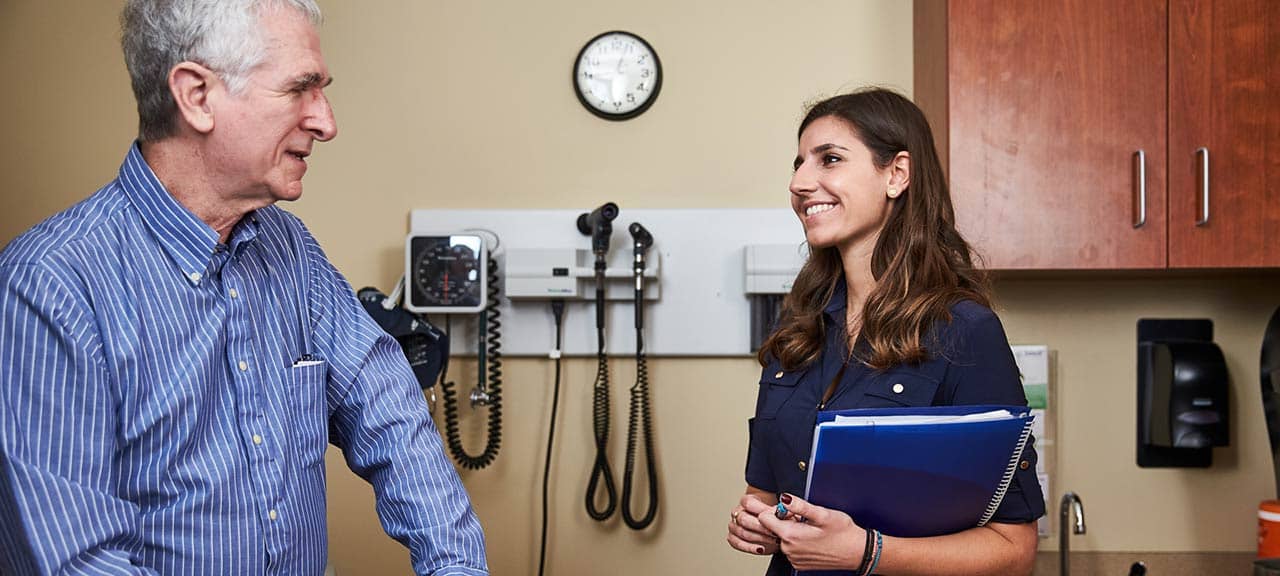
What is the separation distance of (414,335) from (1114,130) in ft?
4.79

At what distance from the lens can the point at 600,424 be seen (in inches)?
95.0

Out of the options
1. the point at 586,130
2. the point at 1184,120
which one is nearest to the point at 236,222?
the point at 586,130

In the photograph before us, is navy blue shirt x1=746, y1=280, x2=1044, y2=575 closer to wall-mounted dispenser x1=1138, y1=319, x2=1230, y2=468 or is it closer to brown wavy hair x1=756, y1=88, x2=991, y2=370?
brown wavy hair x1=756, y1=88, x2=991, y2=370

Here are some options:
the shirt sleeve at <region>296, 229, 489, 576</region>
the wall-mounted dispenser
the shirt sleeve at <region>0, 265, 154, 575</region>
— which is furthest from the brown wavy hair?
the wall-mounted dispenser

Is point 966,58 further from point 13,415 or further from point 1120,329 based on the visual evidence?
point 13,415

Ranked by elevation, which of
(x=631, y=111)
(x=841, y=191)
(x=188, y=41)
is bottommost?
(x=841, y=191)

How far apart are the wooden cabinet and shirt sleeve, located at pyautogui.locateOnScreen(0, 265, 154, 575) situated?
1623 mm

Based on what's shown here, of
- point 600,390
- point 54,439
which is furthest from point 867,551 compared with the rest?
point 600,390

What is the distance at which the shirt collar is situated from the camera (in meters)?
1.22

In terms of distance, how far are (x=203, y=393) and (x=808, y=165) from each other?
90 cm

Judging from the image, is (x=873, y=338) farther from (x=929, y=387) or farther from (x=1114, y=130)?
(x=1114, y=130)

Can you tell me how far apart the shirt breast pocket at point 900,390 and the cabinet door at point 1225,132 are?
977 millimetres

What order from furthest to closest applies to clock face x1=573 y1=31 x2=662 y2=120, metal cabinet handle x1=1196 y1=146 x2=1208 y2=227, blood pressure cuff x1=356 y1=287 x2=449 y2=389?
clock face x1=573 y1=31 x2=662 y2=120, blood pressure cuff x1=356 y1=287 x2=449 y2=389, metal cabinet handle x1=1196 y1=146 x2=1208 y2=227

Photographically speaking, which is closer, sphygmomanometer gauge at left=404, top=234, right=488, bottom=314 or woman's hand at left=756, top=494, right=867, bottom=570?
woman's hand at left=756, top=494, right=867, bottom=570
